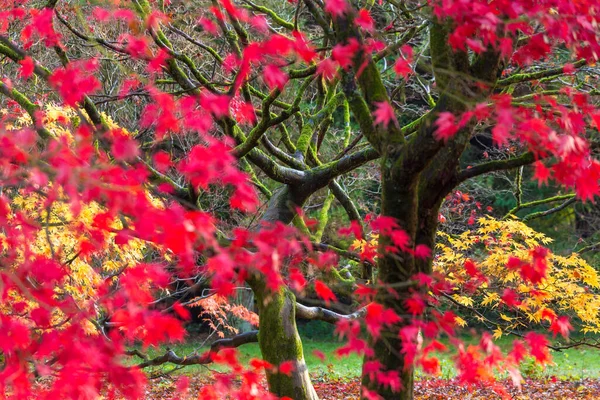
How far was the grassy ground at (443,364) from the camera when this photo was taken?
35.9ft

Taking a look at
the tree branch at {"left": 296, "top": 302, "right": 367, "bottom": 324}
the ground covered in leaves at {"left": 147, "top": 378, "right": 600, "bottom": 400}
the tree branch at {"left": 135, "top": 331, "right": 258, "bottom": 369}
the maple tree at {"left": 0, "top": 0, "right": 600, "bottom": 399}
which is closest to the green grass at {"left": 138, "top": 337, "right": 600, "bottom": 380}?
the ground covered in leaves at {"left": 147, "top": 378, "right": 600, "bottom": 400}

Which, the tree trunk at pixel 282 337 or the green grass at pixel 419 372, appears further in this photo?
the green grass at pixel 419 372

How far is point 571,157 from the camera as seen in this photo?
2650mm

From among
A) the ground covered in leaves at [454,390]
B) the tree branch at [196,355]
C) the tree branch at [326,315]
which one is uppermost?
the tree branch at [326,315]

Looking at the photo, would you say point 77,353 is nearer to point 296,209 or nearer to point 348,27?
point 348,27

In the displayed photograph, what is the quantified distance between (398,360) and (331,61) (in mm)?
1619

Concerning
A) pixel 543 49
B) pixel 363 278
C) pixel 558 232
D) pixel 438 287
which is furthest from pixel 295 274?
pixel 558 232

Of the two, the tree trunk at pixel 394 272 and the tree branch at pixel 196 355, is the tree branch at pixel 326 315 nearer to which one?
the tree branch at pixel 196 355

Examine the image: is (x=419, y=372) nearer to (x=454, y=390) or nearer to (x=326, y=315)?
(x=454, y=390)

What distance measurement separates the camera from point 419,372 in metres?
11.3

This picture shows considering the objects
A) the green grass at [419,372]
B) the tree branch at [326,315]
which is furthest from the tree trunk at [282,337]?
the green grass at [419,372]

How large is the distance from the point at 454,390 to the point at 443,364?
8.59 feet

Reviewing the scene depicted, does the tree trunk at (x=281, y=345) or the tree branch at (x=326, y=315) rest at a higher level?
the tree branch at (x=326, y=315)

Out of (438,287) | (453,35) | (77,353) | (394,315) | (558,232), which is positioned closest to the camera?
(77,353)
